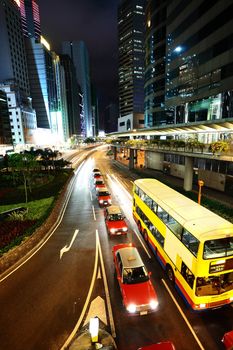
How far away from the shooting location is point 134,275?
10.6 metres

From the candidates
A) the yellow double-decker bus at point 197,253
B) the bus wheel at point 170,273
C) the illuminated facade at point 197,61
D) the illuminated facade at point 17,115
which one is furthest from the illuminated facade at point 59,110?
the bus wheel at point 170,273

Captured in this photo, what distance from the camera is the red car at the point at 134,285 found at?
9297 millimetres

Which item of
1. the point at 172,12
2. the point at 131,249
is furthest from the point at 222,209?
the point at 172,12

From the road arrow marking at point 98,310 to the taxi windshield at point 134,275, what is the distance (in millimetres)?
1823

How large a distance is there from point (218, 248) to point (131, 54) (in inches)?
7635

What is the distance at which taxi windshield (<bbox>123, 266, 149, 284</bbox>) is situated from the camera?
10.4 meters

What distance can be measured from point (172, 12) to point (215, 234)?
5685cm

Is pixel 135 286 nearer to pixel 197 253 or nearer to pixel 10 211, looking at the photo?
pixel 197 253

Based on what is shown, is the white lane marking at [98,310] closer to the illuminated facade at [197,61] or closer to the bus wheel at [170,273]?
the bus wheel at [170,273]

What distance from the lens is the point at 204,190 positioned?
29188 millimetres

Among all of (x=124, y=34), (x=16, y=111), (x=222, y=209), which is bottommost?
(x=222, y=209)

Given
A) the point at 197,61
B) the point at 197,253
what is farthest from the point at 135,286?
the point at 197,61

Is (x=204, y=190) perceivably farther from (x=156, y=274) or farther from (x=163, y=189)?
(x=156, y=274)

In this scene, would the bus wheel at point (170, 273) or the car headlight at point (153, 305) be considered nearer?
the car headlight at point (153, 305)
